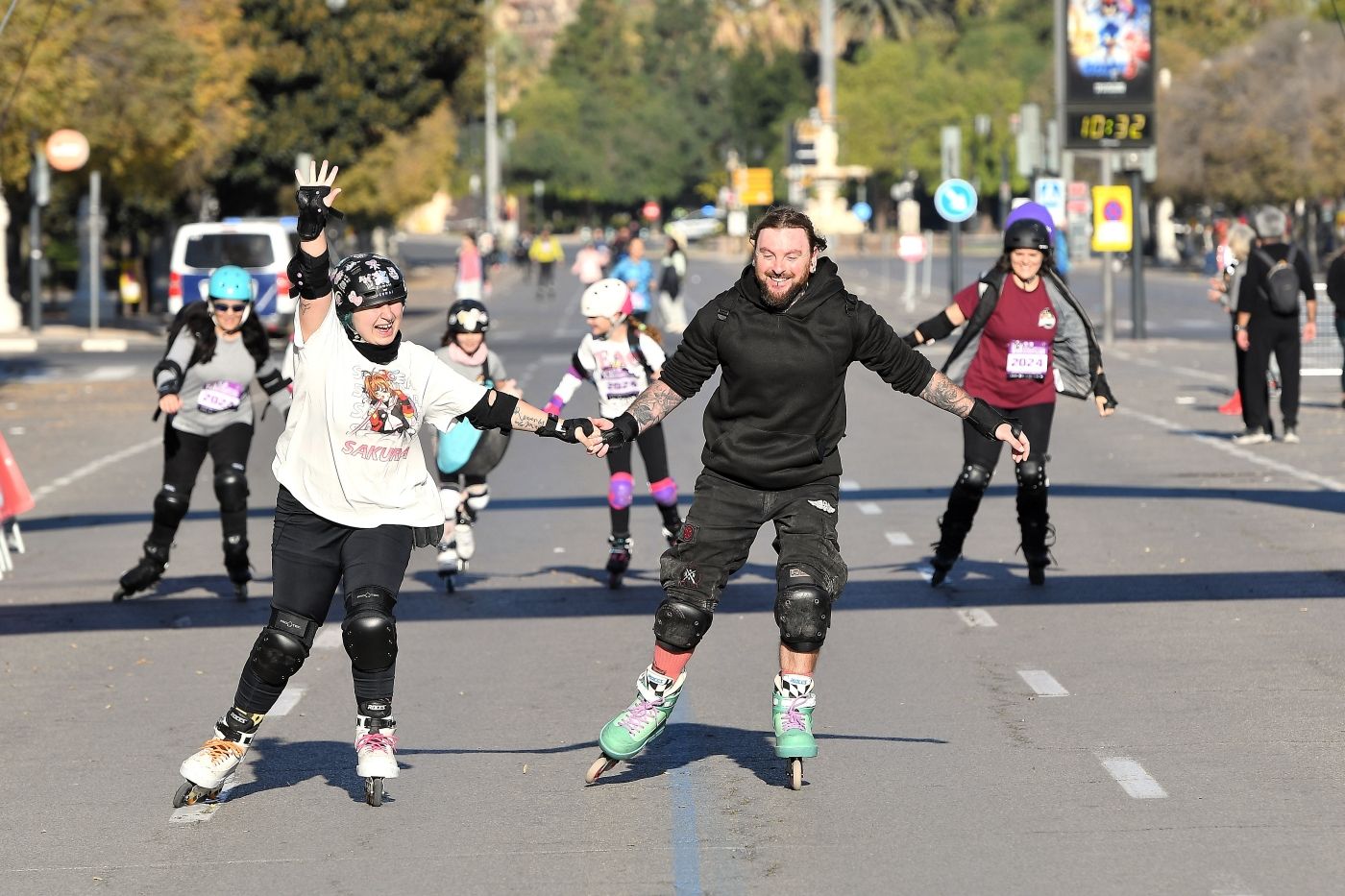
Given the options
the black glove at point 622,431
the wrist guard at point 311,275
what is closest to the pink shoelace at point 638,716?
the black glove at point 622,431

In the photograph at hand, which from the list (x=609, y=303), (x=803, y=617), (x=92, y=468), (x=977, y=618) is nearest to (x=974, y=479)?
(x=977, y=618)

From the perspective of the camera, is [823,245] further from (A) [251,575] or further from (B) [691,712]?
(A) [251,575]

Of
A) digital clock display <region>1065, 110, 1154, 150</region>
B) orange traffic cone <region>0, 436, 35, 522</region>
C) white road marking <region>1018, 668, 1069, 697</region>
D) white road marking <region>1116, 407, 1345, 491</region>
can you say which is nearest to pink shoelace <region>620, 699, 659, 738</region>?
white road marking <region>1018, 668, 1069, 697</region>

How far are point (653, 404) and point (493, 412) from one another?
55 cm

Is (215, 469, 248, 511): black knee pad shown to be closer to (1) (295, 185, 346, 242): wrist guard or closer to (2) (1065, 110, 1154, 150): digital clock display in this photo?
(1) (295, 185, 346, 242): wrist guard

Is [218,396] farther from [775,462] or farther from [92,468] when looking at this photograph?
[92,468]

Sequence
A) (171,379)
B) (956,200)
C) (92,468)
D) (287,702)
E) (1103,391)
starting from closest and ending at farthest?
(287,702) < (171,379) < (1103,391) < (956,200) < (92,468)

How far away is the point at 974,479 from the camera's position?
37.7 ft

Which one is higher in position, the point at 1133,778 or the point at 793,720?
the point at 793,720

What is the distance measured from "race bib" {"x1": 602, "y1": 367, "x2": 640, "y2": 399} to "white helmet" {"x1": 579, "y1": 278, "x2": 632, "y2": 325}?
250 millimetres

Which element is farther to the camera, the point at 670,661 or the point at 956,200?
the point at 956,200

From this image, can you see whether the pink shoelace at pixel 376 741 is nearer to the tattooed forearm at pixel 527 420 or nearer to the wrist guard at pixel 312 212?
the tattooed forearm at pixel 527 420

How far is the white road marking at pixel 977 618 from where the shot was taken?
1048 centimetres

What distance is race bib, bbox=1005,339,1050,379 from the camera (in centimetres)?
1142
